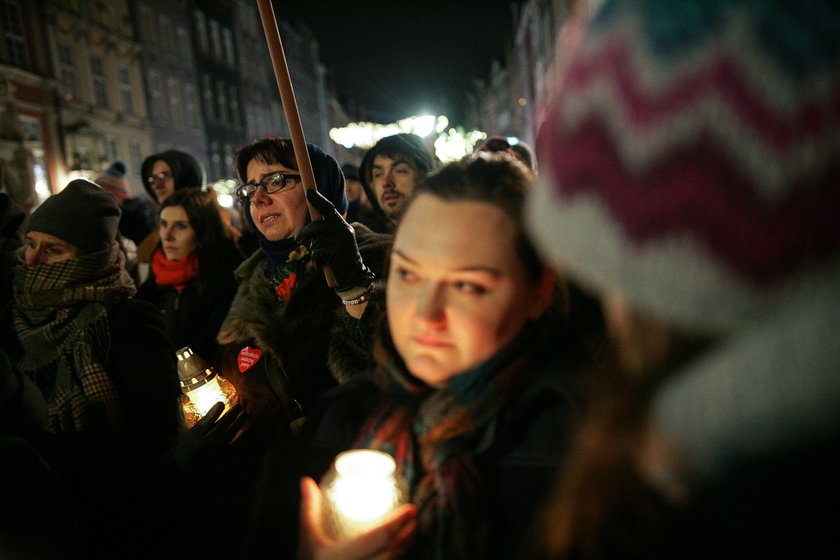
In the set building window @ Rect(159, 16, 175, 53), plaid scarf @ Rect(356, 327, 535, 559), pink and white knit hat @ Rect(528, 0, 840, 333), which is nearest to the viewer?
pink and white knit hat @ Rect(528, 0, 840, 333)

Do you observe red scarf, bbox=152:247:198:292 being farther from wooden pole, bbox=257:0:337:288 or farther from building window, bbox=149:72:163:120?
building window, bbox=149:72:163:120

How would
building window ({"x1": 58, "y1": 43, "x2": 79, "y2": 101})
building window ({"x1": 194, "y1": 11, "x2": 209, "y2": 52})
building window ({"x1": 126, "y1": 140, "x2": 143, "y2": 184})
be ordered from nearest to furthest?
1. building window ({"x1": 58, "y1": 43, "x2": 79, "y2": 101})
2. building window ({"x1": 126, "y1": 140, "x2": 143, "y2": 184})
3. building window ({"x1": 194, "y1": 11, "x2": 209, "y2": 52})

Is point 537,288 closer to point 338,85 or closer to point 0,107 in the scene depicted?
point 0,107

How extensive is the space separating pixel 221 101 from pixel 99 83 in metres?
13.1

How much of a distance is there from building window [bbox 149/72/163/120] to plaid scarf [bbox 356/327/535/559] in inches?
1272

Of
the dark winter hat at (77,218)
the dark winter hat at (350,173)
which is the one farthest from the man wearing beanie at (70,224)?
the dark winter hat at (350,173)

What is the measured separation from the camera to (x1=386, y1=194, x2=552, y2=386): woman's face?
3.62ft

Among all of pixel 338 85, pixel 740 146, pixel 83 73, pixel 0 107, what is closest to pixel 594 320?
pixel 740 146

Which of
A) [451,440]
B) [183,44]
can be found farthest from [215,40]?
[451,440]

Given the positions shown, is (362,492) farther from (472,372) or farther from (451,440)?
(472,372)

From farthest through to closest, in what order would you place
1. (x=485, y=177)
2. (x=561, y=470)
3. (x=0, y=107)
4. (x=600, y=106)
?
(x=0, y=107)
(x=485, y=177)
(x=561, y=470)
(x=600, y=106)

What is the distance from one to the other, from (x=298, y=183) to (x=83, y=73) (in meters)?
27.1

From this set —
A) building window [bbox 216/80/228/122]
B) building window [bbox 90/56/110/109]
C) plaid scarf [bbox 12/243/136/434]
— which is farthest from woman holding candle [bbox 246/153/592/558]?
building window [bbox 216/80/228/122]

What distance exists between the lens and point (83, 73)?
24.4 meters
